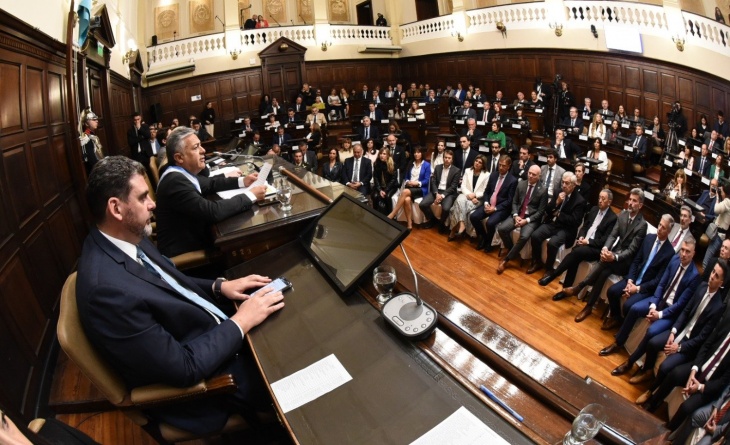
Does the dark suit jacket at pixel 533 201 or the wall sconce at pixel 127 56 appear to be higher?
the wall sconce at pixel 127 56

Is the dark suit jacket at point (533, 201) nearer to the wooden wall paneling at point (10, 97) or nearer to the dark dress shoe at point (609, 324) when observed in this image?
the dark dress shoe at point (609, 324)

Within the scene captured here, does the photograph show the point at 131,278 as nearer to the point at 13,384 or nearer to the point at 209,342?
the point at 209,342

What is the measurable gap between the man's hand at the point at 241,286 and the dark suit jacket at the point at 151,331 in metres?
0.17

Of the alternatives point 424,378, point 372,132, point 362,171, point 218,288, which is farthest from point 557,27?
point 424,378

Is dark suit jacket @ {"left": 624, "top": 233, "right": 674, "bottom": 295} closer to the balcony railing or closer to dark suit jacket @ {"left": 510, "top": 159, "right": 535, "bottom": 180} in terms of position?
dark suit jacket @ {"left": 510, "top": 159, "right": 535, "bottom": 180}

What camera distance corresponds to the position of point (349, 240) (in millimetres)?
1875

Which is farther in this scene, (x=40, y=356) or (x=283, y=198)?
(x=40, y=356)

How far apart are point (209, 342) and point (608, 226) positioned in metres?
3.99

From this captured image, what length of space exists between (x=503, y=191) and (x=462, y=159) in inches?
47.1

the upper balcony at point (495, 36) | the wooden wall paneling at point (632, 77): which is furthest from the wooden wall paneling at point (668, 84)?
the wooden wall paneling at point (632, 77)

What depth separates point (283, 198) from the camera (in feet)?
8.34

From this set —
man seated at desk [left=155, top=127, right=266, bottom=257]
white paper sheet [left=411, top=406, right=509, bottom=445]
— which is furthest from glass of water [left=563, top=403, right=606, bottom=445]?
man seated at desk [left=155, top=127, right=266, bottom=257]

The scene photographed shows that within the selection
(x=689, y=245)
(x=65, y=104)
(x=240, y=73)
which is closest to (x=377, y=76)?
(x=240, y=73)

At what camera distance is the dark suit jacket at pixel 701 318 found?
272 centimetres
